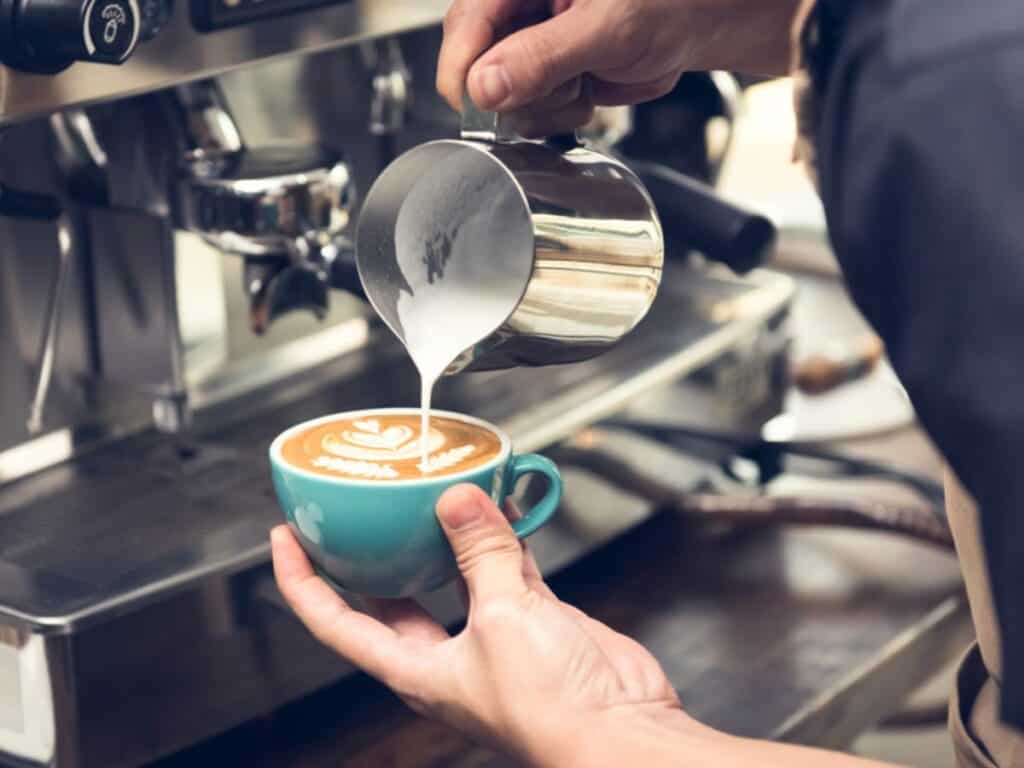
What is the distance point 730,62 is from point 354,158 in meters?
0.35

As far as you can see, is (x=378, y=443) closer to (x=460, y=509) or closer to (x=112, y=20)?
(x=460, y=509)

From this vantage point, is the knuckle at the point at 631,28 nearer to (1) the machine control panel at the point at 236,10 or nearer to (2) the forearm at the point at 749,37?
(2) the forearm at the point at 749,37

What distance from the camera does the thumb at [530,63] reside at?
2.43 feet

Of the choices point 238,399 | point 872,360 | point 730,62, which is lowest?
point 872,360

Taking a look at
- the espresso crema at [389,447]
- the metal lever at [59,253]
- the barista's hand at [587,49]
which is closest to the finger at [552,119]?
the barista's hand at [587,49]

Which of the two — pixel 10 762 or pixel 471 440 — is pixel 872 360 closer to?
pixel 471 440

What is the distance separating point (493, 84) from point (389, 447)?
0.17 m

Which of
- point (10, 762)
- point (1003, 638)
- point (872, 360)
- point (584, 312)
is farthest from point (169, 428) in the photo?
point (872, 360)

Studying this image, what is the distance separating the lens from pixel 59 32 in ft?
2.46

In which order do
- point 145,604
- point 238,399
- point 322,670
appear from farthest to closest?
point 238,399
point 322,670
point 145,604

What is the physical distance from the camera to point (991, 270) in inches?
17.8

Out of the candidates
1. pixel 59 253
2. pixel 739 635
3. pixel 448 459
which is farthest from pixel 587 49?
pixel 739 635

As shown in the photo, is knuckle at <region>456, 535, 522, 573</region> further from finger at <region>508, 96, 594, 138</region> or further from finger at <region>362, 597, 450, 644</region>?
finger at <region>508, 96, 594, 138</region>

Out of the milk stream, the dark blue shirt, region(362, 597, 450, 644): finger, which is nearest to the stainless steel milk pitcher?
the milk stream
